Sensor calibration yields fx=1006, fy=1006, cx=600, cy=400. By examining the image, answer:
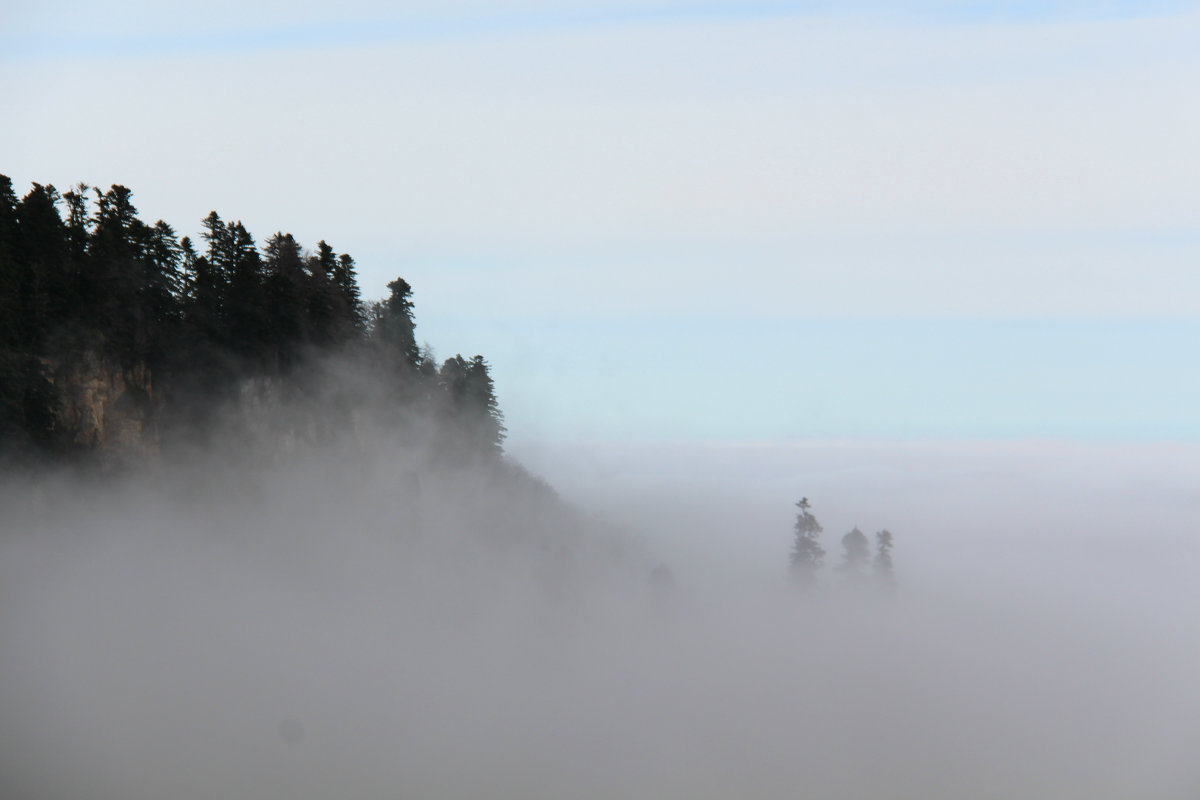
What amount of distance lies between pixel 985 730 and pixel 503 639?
404ft

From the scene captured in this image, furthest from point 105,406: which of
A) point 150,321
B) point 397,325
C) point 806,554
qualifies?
point 806,554

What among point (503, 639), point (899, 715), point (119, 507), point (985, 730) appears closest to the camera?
point (119, 507)

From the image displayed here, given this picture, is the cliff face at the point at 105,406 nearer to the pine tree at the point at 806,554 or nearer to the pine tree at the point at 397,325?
the pine tree at the point at 397,325

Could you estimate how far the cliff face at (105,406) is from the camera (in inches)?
2110

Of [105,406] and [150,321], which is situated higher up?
[150,321]

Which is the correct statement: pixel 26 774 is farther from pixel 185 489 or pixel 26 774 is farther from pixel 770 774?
pixel 770 774

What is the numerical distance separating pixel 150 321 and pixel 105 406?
5.83 metres

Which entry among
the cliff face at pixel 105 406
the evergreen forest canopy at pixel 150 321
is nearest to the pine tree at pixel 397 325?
the evergreen forest canopy at pixel 150 321

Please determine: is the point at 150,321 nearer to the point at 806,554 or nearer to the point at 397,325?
the point at 397,325

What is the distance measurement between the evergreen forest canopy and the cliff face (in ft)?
0.29

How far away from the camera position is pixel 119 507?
59.9 meters

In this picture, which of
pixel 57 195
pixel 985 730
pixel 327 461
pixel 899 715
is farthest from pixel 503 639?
pixel 985 730

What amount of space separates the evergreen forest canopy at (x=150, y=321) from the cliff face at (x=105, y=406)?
88mm

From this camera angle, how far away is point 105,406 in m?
57.0
